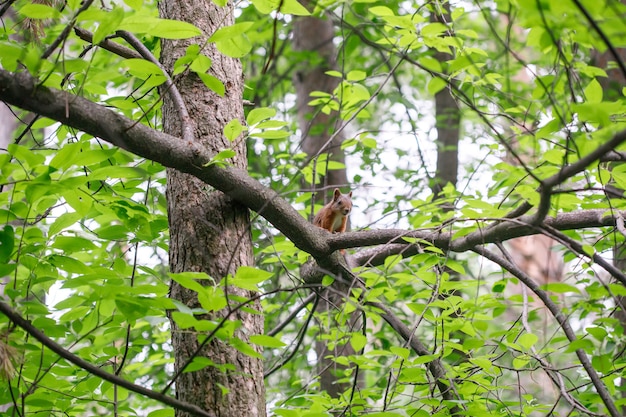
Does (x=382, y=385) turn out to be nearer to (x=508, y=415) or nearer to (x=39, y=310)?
(x=508, y=415)

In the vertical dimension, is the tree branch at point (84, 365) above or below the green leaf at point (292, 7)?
below

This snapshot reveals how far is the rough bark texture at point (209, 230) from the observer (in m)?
2.33

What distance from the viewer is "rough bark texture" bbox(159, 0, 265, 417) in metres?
2.33

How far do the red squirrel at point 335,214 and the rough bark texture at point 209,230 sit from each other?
98.9 inches

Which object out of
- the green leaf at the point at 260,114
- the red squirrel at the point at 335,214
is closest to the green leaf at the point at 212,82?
the green leaf at the point at 260,114

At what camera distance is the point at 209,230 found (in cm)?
253

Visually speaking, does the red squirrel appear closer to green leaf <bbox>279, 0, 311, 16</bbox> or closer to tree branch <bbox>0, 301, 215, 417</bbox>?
green leaf <bbox>279, 0, 311, 16</bbox>

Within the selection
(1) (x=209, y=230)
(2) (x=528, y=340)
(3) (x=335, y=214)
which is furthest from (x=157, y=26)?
(3) (x=335, y=214)

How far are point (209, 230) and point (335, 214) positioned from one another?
3039mm

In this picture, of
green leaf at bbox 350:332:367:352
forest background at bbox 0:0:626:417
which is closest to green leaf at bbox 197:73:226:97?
forest background at bbox 0:0:626:417

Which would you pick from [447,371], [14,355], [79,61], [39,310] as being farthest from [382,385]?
[79,61]

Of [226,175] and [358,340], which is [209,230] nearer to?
[226,175]

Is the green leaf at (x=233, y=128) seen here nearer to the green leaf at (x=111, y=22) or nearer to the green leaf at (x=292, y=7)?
the green leaf at (x=292, y=7)

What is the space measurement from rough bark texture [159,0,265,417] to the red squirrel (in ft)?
8.25
